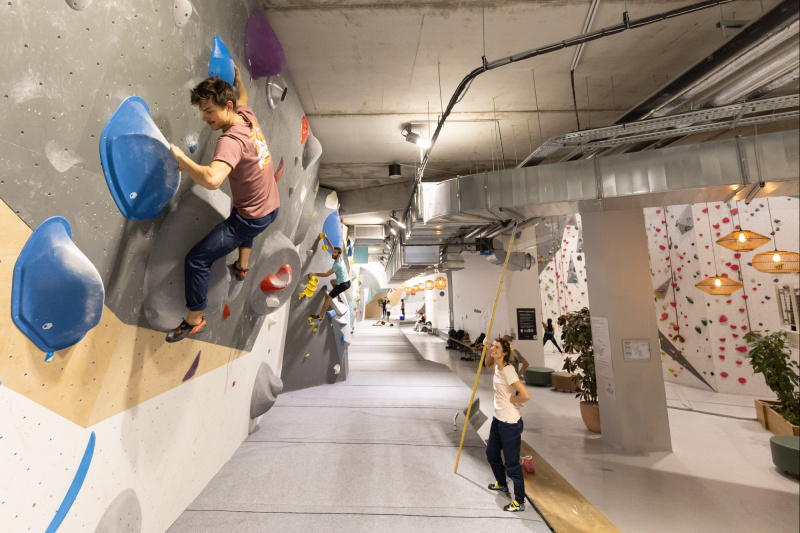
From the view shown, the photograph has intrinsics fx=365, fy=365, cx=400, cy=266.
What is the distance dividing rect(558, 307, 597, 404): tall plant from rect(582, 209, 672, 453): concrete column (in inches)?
17.1

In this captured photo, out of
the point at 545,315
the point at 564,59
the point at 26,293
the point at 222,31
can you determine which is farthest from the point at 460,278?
the point at 26,293

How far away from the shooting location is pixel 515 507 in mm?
2779

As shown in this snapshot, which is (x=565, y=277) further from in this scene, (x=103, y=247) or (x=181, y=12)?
(x=103, y=247)

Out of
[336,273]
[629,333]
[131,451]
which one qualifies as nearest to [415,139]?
[336,273]

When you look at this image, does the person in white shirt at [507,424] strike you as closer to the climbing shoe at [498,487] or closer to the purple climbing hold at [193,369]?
the climbing shoe at [498,487]

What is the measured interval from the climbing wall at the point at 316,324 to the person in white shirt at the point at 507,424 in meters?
3.60

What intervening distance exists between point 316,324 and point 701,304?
6790 mm

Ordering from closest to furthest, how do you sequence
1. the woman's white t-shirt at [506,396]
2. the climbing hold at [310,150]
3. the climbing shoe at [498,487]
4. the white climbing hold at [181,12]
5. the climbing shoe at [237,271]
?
the white climbing hold at [181,12] < the climbing shoe at [237,271] < the woman's white t-shirt at [506,396] < the climbing shoe at [498,487] < the climbing hold at [310,150]

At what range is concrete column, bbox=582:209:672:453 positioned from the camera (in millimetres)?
3885

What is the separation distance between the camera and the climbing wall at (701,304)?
570 centimetres

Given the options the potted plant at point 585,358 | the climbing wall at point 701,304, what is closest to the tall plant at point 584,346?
the potted plant at point 585,358

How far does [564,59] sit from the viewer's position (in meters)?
3.65

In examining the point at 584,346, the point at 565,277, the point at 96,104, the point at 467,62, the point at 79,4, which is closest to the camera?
the point at 79,4

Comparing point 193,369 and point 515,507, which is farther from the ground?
point 193,369
